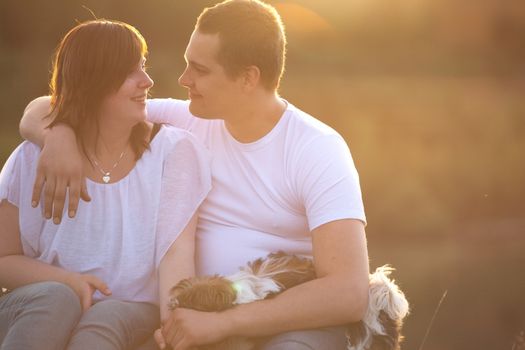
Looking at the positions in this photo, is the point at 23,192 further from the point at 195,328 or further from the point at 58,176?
the point at 195,328

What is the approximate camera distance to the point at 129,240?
3232 mm

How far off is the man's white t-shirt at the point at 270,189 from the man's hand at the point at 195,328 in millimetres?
471

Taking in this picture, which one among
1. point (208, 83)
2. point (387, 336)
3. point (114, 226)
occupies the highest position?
point (208, 83)

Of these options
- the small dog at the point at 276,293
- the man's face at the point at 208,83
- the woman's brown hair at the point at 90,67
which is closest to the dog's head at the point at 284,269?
the small dog at the point at 276,293

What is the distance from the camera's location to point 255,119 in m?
3.49

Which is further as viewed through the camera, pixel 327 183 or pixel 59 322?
pixel 327 183

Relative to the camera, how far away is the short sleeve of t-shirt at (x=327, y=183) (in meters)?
3.08

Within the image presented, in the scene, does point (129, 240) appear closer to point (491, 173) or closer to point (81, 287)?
point (81, 287)

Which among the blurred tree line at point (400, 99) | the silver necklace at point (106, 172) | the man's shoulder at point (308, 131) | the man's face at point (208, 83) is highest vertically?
the man's face at point (208, 83)

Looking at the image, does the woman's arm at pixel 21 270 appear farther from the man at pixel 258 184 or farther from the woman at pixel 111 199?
the man at pixel 258 184

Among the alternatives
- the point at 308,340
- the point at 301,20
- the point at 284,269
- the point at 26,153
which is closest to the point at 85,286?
the point at 26,153

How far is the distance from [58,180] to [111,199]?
25cm

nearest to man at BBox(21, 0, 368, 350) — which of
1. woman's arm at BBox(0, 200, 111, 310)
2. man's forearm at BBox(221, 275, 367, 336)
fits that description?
man's forearm at BBox(221, 275, 367, 336)

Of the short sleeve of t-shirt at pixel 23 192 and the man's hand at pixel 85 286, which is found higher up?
the short sleeve of t-shirt at pixel 23 192
